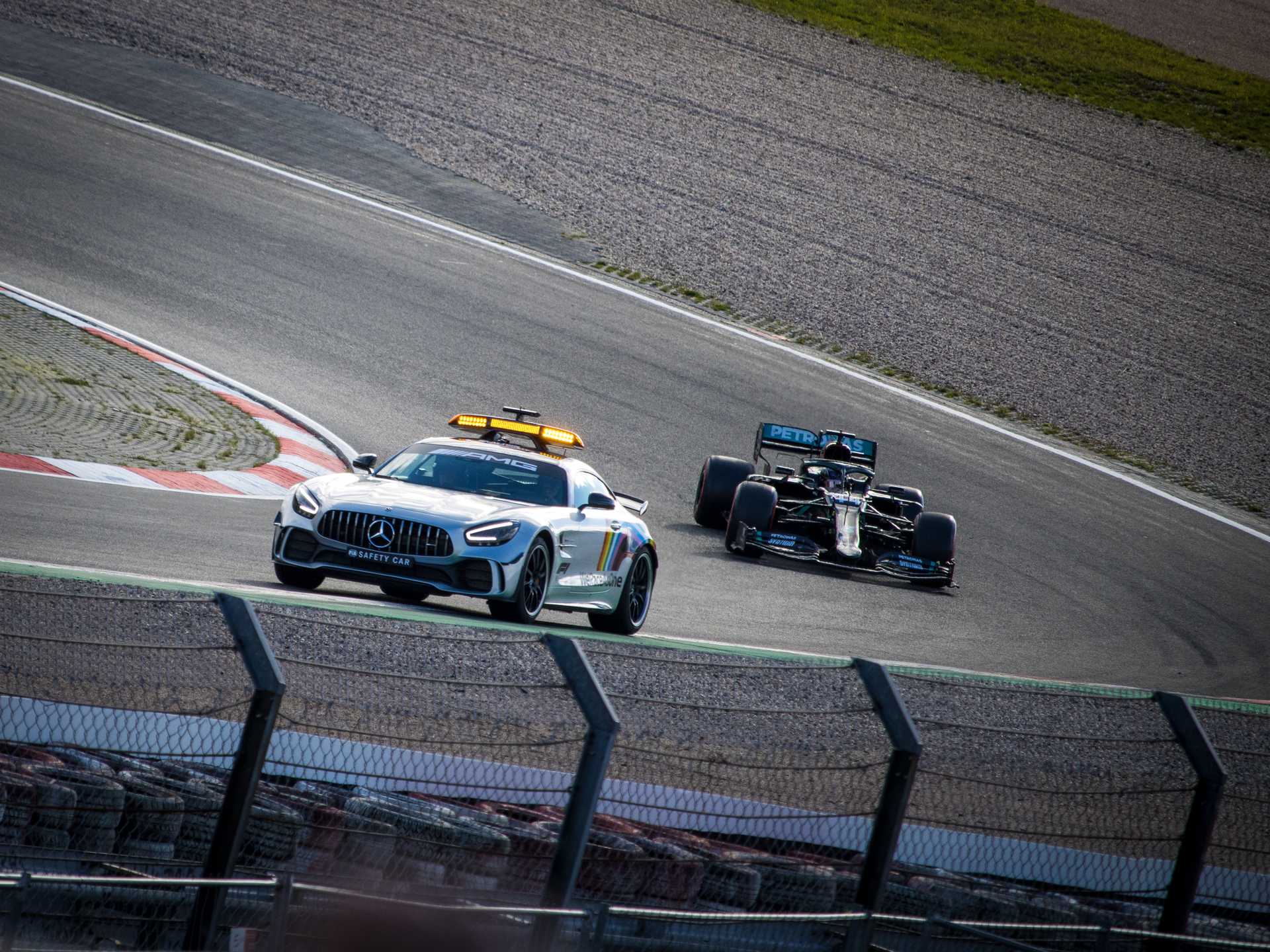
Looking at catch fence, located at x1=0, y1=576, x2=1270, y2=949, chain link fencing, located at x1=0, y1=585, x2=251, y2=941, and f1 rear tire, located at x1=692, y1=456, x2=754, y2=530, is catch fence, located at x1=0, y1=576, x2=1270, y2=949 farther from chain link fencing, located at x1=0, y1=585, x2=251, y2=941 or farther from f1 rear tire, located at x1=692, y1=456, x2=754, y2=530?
f1 rear tire, located at x1=692, y1=456, x2=754, y2=530

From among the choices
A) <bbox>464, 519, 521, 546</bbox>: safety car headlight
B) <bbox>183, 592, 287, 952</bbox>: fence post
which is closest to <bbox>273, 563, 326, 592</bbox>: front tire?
<bbox>464, 519, 521, 546</bbox>: safety car headlight

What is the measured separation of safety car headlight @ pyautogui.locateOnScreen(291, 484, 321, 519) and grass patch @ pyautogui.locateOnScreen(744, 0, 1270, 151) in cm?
3113

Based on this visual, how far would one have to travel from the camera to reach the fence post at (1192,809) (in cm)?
545

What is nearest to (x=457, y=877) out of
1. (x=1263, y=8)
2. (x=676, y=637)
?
(x=676, y=637)

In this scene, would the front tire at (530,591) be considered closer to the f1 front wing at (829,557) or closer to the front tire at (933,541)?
the f1 front wing at (829,557)

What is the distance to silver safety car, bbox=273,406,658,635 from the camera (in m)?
9.71

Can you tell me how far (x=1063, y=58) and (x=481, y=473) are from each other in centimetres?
3240

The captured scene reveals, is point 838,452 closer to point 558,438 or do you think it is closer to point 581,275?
point 558,438

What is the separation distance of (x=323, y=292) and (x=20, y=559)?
15.0m

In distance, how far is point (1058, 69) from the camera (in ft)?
127

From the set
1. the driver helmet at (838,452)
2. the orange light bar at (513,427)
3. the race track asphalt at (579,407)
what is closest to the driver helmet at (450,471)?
the race track asphalt at (579,407)

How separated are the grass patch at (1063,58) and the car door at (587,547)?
29482mm

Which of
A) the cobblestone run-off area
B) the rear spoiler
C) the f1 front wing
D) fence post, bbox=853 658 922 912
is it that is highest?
fence post, bbox=853 658 922 912

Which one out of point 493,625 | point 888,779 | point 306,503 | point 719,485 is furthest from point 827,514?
point 888,779
